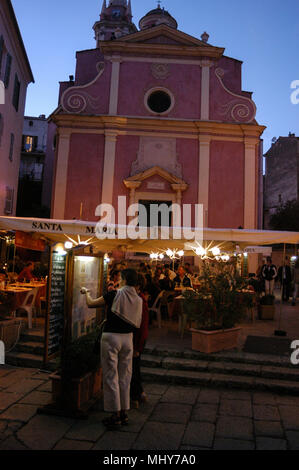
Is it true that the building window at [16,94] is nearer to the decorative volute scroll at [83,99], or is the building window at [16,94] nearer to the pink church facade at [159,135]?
the pink church facade at [159,135]

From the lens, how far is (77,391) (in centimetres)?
460

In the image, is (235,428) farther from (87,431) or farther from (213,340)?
(213,340)

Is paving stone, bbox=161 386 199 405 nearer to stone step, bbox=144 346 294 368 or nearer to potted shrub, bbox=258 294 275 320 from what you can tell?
stone step, bbox=144 346 294 368

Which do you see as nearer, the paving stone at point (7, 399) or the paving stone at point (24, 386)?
the paving stone at point (7, 399)

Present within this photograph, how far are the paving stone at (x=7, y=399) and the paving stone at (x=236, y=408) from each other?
259cm

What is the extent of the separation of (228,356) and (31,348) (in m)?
3.43

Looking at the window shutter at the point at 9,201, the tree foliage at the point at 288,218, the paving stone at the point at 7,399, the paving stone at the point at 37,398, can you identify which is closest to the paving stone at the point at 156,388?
the paving stone at the point at 37,398

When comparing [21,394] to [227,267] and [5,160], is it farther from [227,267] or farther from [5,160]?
[5,160]

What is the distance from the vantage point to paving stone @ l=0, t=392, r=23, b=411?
4853mm

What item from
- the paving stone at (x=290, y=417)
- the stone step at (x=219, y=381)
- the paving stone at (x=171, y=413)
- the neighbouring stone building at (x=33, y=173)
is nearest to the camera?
the paving stone at (x=290, y=417)

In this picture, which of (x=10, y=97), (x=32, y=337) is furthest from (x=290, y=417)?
(x=10, y=97)

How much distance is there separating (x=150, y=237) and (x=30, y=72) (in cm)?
1554

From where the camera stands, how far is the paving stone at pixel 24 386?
5.40 metres
